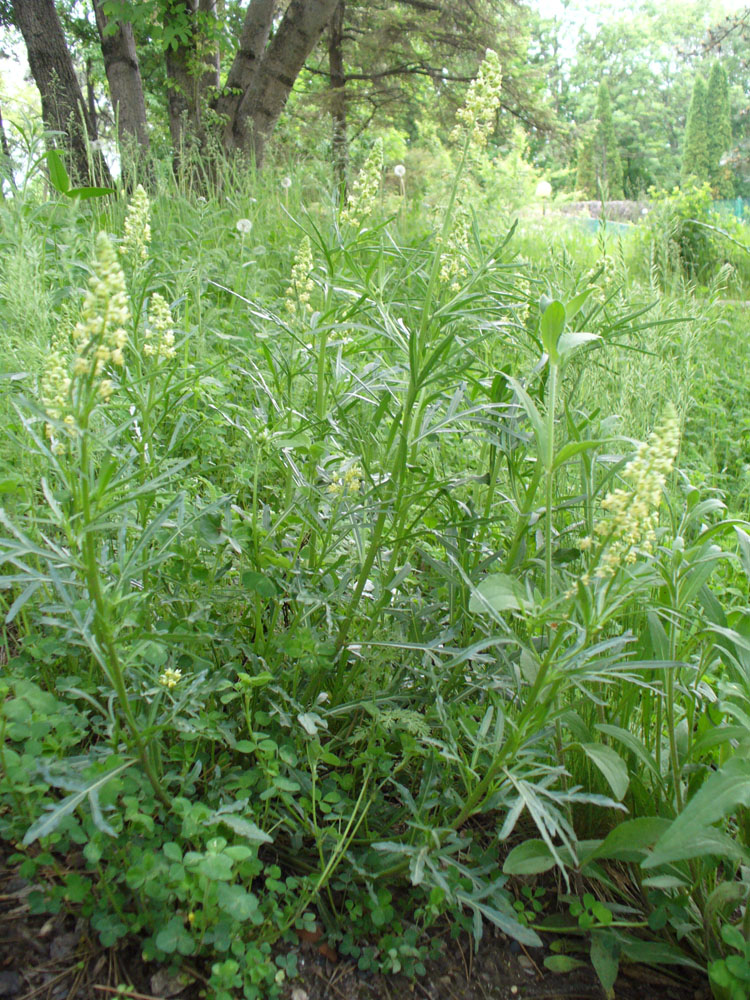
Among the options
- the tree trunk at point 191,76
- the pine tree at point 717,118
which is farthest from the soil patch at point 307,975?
the pine tree at point 717,118

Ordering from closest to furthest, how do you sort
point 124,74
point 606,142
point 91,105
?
1. point 124,74
2. point 91,105
3. point 606,142

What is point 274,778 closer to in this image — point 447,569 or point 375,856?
point 375,856

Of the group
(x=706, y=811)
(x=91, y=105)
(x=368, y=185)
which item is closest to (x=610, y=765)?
(x=706, y=811)

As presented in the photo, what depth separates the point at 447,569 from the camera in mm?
1473

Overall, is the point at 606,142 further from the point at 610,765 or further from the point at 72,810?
the point at 72,810

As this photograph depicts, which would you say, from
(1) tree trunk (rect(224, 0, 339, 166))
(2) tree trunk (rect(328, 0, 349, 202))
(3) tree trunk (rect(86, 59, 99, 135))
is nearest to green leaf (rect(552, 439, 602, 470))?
(3) tree trunk (rect(86, 59, 99, 135))

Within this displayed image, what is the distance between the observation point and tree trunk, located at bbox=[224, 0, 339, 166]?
7.25m

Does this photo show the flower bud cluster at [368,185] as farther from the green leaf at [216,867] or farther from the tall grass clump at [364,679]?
the green leaf at [216,867]

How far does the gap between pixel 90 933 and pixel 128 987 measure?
0.14 meters

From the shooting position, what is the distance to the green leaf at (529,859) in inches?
51.6

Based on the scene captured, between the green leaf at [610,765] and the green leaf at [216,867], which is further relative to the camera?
the green leaf at [610,765]

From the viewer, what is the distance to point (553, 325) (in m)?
1.17

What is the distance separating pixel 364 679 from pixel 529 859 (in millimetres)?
512

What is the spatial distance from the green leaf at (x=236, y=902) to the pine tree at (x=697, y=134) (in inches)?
1392
